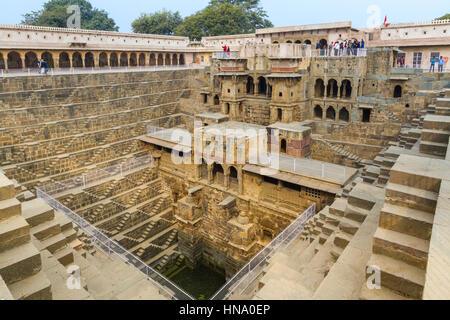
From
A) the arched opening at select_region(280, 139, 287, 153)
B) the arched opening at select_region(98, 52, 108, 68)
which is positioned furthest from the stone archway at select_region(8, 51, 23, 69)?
the arched opening at select_region(280, 139, 287, 153)

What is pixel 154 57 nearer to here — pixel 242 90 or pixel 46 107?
pixel 242 90

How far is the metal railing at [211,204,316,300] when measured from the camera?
9.60 metres

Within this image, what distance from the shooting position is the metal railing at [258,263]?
9598mm

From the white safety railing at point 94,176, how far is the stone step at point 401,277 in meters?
15.4

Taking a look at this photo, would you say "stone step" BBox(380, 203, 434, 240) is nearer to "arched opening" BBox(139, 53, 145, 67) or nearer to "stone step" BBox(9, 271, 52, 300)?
"stone step" BBox(9, 271, 52, 300)

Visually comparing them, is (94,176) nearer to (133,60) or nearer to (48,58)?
(48,58)

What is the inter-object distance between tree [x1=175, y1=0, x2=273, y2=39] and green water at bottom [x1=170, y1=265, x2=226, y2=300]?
3429 centimetres

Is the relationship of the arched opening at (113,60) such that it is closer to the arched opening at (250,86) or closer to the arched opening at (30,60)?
the arched opening at (30,60)

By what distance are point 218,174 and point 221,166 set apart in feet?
1.62

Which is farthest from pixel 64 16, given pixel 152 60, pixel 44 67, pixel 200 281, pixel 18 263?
pixel 18 263

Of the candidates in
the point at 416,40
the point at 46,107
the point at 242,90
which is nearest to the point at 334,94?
the point at 242,90

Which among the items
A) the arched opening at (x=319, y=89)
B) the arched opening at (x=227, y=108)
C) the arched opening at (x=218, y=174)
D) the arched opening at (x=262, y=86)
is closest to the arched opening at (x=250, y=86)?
the arched opening at (x=262, y=86)

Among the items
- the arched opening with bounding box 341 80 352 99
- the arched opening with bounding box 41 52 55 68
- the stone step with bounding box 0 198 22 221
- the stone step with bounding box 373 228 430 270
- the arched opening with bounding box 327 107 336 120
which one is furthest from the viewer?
the arched opening with bounding box 41 52 55 68

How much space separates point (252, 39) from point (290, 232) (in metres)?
26.7
